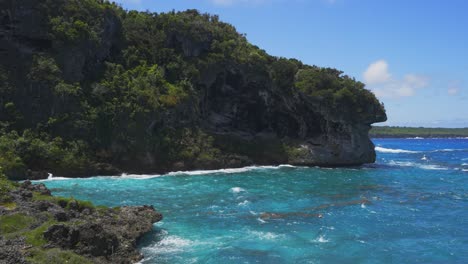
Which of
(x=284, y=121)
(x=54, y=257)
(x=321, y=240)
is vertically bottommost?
(x=321, y=240)

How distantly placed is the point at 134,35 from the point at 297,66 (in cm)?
2774

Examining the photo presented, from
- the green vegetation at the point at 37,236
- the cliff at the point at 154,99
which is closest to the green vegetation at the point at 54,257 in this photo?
the green vegetation at the point at 37,236

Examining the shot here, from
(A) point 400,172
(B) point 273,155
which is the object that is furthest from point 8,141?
(A) point 400,172

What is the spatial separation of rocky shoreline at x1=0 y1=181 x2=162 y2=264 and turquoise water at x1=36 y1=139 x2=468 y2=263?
1.25 m

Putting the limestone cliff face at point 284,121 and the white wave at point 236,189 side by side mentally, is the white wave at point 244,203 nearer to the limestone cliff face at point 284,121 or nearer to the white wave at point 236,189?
the white wave at point 236,189

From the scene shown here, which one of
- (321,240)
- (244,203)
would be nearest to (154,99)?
(244,203)

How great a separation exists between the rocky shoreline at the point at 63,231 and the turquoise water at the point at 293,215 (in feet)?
4.11

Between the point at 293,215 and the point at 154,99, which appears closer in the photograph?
the point at 293,215

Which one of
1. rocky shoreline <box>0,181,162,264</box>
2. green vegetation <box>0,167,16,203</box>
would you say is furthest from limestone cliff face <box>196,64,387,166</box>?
rocky shoreline <box>0,181,162,264</box>

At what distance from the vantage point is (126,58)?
5734 centimetres

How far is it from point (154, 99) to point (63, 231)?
119 ft

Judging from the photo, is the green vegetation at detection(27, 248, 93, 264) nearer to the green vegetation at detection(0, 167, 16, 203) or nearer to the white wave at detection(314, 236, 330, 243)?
the green vegetation at detection(0, 167, 16, 203)

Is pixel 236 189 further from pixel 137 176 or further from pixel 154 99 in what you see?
pixel 154 99

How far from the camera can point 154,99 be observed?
5178 cm
